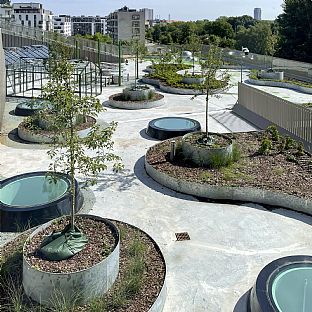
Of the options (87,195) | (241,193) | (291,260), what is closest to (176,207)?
(241,193)

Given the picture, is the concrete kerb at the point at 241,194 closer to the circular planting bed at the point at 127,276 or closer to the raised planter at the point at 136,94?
the circular planting bed at the point at 127,276

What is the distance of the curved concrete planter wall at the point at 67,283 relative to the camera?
5.64 meters

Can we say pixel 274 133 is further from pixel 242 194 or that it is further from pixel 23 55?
pixel 23 55

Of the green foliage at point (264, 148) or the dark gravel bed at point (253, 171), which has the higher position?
the green foliage at point (264, 148)

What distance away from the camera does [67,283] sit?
5.65m

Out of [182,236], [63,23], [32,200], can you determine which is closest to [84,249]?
[182,236]

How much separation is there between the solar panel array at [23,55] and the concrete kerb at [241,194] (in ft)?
54.4

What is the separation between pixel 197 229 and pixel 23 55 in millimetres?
21416

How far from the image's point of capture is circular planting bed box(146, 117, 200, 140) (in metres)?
13.9

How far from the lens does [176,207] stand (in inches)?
364

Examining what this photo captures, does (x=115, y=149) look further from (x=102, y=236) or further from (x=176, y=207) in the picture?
(x=102, y=236)

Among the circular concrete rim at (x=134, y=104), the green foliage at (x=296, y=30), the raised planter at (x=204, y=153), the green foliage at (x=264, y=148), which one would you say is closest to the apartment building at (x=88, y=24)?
the green foliage at (x=296, y=30)

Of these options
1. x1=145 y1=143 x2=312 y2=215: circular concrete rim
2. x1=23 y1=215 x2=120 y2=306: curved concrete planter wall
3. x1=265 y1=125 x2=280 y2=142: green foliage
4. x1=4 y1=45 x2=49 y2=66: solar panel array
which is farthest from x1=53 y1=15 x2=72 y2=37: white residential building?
x1=23 y1=215 x2=120 y2=306: curved concrete planter wall

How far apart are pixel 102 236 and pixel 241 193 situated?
4.06 m
